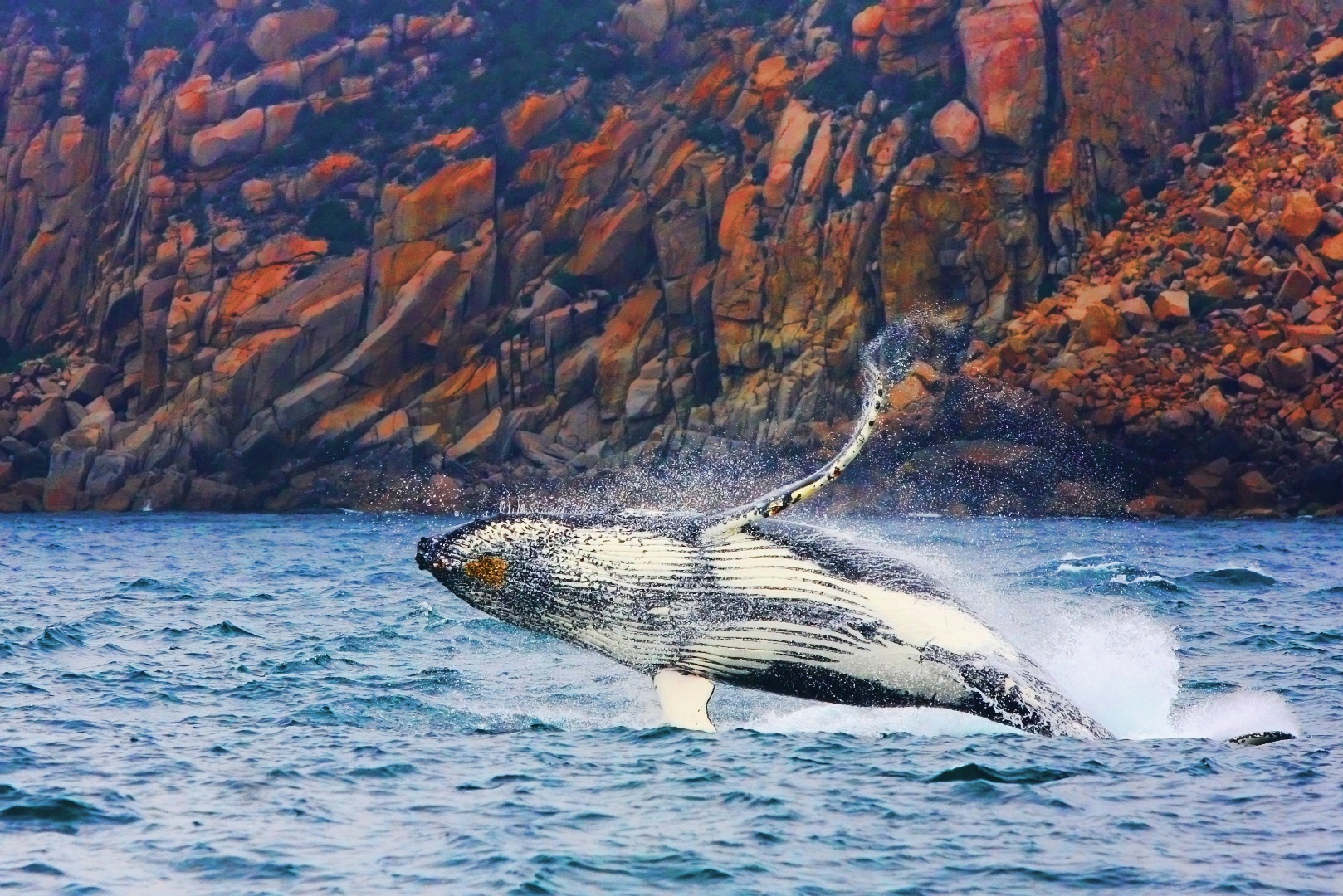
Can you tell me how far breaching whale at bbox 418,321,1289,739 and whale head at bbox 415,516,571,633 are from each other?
11 mm

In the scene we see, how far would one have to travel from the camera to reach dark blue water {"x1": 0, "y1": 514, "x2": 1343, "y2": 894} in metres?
9.77

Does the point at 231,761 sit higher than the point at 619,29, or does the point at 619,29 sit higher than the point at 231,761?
the point at 619,29

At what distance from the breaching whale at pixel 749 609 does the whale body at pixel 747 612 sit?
0.04 feet

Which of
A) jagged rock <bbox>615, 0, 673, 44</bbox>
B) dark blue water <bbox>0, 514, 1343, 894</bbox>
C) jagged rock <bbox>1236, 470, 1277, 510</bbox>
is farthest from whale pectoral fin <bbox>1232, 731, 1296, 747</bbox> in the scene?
jagged rock <bbox>615, 0, 673, 44</bbox>

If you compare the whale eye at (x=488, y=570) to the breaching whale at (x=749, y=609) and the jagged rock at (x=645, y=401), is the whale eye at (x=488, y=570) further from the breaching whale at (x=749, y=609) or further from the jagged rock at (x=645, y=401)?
the jagged rock at (x=645, y=401)

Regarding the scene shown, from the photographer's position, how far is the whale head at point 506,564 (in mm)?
12773

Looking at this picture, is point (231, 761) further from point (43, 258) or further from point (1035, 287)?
point (43, 258)

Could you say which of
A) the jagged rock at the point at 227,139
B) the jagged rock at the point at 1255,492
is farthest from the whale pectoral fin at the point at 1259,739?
the jagged rock at the point at 227,139

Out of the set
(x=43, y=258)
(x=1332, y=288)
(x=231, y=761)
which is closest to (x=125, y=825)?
(x=231, y=761)

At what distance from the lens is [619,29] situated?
6975 cm

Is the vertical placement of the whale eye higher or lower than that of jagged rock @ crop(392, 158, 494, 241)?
lower

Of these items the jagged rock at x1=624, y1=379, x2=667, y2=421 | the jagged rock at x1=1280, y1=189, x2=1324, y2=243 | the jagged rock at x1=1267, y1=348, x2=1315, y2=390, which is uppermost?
the jagged rock at x1=1280, y1=189, x2=1324, y2=243

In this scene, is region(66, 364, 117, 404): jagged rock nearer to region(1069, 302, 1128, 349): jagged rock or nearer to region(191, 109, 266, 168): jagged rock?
region(191, 109, 266, 168): jagged rock

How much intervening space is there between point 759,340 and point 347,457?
1558 centimetres
